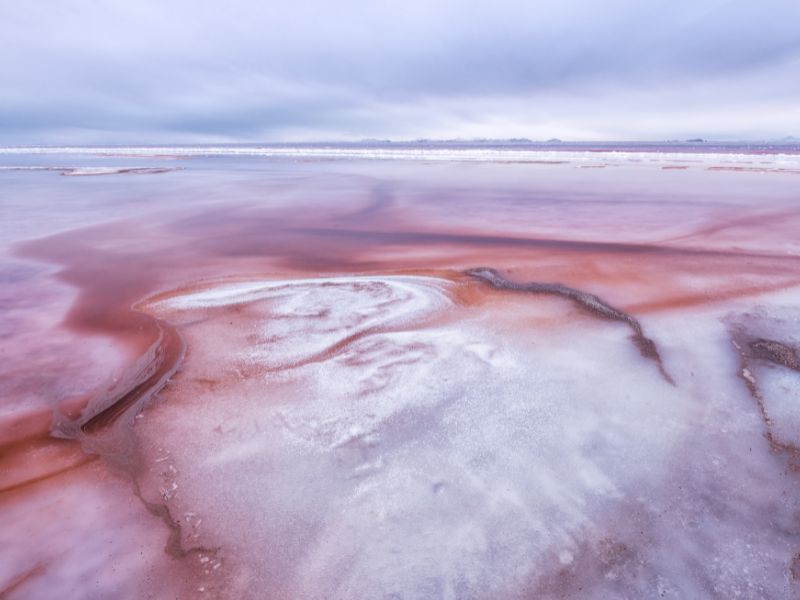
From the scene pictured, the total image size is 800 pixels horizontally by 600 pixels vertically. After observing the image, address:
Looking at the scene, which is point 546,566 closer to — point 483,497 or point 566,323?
point 483,497

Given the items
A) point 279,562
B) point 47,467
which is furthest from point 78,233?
point 279,562

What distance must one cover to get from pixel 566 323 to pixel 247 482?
178 inches

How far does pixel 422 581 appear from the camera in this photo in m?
2.82

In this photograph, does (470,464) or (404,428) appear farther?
(404,428)

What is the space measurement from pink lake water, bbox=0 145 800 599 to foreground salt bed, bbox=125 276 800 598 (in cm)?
2

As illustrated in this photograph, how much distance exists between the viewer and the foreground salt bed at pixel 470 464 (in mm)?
2883

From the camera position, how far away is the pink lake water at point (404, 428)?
2.93 m

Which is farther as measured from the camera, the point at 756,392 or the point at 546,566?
the point at 756,392

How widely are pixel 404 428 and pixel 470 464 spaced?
2.36 feet

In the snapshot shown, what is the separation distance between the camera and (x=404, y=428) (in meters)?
4.22

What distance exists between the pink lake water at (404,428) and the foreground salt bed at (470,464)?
0.02 metres

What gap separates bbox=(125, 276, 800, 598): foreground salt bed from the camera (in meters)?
2.88

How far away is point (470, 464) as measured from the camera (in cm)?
377

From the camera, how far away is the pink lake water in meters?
2.93
